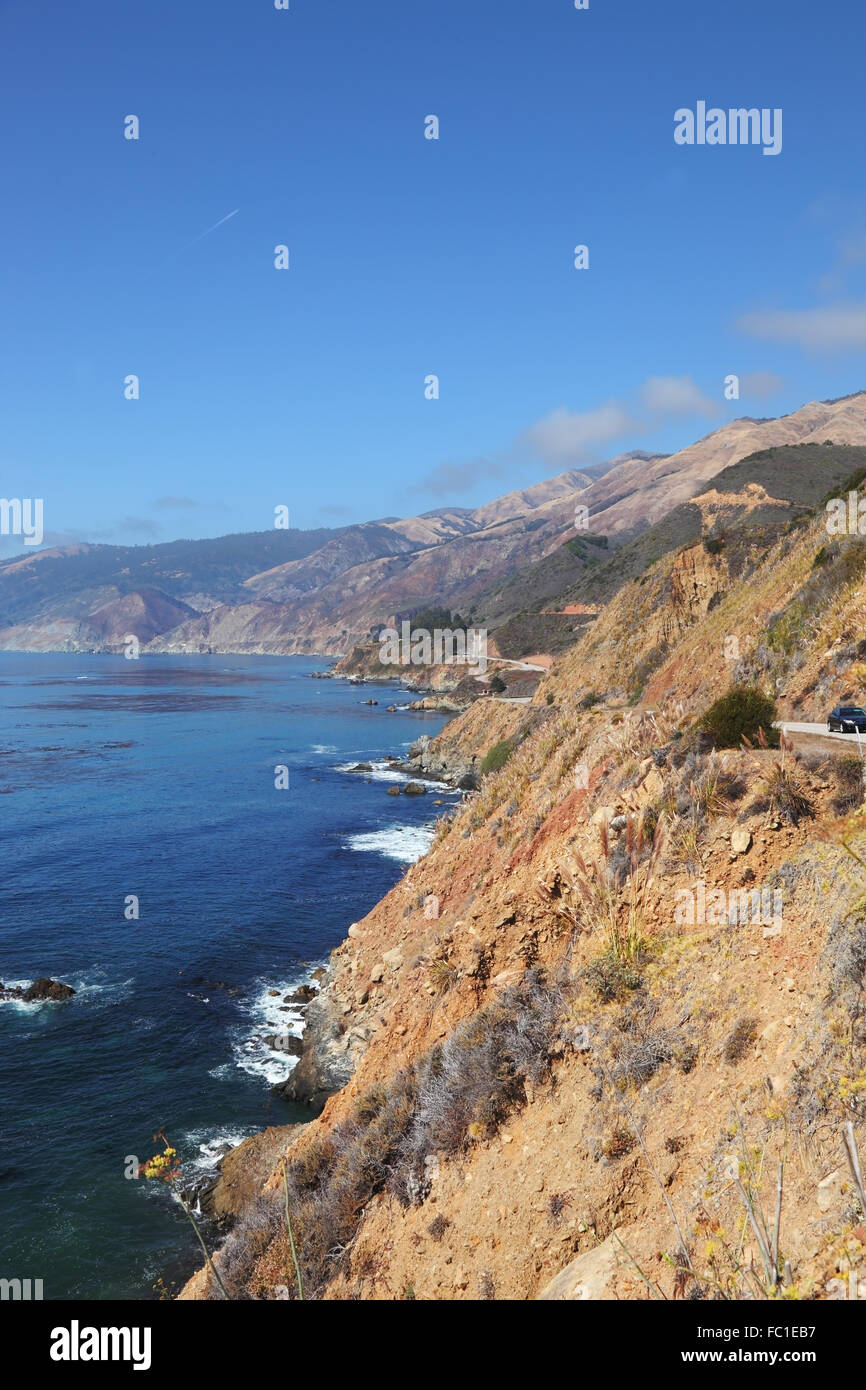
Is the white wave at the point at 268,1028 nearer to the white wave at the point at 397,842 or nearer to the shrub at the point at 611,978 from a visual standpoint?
the white wave at the point at 397,842

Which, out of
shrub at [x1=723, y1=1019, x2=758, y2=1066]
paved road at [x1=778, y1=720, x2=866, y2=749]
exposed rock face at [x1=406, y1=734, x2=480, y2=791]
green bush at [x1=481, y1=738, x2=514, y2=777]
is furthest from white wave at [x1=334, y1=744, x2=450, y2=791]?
shrub at [x1=723, y1=1019, x2=758, y2=1066]

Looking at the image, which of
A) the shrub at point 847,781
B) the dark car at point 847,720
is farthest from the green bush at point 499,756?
the shrub at point 847,781

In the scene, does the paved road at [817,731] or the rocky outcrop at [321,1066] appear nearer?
the paved road at [817,731]

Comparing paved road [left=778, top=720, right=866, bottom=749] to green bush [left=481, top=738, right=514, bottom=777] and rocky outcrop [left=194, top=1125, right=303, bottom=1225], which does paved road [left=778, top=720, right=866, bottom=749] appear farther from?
green bush [left=481, top=738, right=514, bottom=777]

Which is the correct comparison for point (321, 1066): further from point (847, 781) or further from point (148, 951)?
point (847, 781)

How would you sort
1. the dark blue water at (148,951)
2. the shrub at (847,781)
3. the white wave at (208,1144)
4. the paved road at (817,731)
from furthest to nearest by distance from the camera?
the white wave at (208,1144) → the dark blue water at (148,951) → the paved road at (817,731) → the shrub at (847,781)
